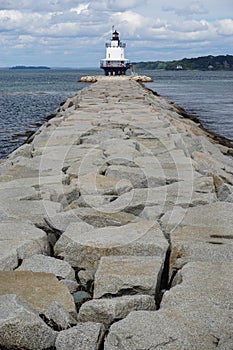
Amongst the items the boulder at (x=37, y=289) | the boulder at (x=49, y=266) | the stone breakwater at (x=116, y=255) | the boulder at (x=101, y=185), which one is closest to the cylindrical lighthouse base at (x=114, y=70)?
the stone breakwater at (x=116, y=255)

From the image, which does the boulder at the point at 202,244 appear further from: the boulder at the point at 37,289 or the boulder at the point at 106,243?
the boulder at the point at 37,289

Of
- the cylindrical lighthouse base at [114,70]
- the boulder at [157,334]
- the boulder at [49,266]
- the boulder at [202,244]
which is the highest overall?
the boulder at [202,244]

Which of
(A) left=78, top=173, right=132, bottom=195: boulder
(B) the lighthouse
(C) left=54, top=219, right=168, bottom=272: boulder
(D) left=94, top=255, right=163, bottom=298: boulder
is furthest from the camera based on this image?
(B) the lighthouse

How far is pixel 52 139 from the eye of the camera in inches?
217

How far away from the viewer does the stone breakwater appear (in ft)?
5.84

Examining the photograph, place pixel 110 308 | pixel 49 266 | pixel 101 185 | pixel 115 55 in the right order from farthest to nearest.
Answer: pixel 115 55 → pixel 101 185 → pixel 49 266 → pixel 110 308

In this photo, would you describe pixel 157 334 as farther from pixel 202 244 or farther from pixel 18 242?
pixel 18 242

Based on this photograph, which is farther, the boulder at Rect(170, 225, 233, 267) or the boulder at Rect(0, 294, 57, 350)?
the boulder at Rect(170, 225, 233, 267)

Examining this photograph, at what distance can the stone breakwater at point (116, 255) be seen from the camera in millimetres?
1780

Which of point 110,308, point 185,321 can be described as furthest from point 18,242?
point 185,321

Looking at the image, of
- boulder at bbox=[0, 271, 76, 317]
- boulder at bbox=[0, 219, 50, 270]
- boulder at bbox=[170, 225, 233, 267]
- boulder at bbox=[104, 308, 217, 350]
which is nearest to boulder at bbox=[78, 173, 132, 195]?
boulder at bbox=[0, 219, 50, 270]

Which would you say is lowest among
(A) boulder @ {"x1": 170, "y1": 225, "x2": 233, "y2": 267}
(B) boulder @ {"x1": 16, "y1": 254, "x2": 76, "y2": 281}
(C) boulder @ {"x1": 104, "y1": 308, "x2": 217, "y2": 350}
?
(B) boulder @ {"x1": 16, "y1": 254, "x2": 76, "y2": 281}

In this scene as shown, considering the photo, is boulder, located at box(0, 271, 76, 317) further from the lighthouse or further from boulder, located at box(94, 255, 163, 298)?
the lighthouse

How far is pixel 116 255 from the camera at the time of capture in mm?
2439
